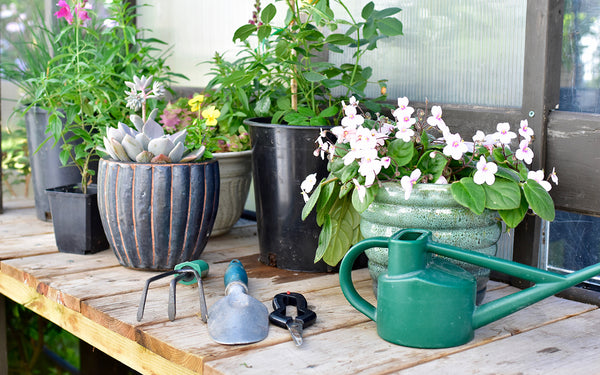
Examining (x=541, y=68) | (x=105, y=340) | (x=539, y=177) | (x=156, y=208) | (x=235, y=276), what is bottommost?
(x=105, y=340)

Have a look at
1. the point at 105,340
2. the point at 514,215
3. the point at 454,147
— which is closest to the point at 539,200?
the point at 514,215

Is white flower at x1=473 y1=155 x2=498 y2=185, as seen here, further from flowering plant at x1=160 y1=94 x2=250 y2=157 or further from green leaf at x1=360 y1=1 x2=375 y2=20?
flowering plant at x1=160 y1=94 x2=250 y2=157

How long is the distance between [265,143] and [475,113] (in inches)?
19.6

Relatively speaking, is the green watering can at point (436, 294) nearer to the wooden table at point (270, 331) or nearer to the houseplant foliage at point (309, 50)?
the wooden table at point (270, 331)

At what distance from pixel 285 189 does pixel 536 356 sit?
70 centimetres

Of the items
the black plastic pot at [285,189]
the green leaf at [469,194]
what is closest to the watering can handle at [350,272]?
the green leaf at [469,194]

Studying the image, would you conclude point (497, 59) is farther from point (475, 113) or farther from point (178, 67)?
point (178, 67)

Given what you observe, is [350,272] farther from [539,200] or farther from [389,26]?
[389,26]

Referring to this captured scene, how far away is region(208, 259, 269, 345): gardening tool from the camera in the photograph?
3.64 feet

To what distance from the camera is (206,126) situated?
1.76 m

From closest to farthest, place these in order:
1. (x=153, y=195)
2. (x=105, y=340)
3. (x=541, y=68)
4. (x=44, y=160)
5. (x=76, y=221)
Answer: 1. (x=105, y=340)
2. (x=541, y=68)
3. (x=153, y=195)
4. (x=76, y=221)
5. (x=44, y=160)

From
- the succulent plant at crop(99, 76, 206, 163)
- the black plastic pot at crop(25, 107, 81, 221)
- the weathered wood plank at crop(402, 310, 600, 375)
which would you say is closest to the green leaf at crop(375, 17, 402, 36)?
the succulent plant at crop(99, 76, 206, 163)

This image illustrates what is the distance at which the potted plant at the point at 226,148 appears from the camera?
1865 mm

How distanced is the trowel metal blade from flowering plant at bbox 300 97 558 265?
0.77 feet
